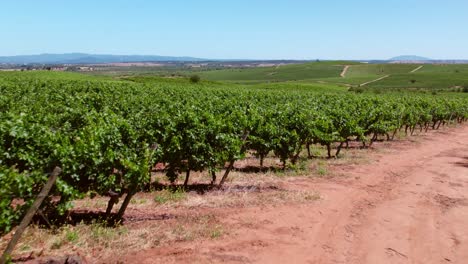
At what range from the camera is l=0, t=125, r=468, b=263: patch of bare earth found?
821cm

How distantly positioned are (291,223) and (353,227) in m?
1.51

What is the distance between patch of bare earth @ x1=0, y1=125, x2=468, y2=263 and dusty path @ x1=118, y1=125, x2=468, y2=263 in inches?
A: 0.9

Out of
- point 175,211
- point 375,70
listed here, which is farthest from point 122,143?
point 375,70

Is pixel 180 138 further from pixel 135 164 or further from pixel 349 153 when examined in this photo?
pixel 349 153

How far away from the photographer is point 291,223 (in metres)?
10.1

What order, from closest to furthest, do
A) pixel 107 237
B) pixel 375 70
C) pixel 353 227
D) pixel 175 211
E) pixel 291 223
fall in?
pixel 107 237, pixel 353 227, pixel 291 223, pixel 175 211, pixel 375 70

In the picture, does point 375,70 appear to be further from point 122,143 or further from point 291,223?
point 122,143

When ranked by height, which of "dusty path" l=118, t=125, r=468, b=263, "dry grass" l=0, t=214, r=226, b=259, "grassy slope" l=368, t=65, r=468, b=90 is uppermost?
"dry grass" l=0, t=214, r=226, b=259

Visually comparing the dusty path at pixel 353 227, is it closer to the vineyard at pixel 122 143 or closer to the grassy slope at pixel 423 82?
the vineyard at pixel 122 143

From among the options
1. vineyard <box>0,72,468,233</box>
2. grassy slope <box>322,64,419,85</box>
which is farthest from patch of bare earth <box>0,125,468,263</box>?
grassy slope <box>322,64,419,85</box>

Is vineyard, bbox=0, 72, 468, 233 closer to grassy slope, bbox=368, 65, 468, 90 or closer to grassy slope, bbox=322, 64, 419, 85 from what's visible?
grassy slope, bbox=368, 65, 468, 90

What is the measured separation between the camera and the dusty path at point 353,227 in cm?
831

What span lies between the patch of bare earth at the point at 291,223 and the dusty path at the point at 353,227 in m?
0.02

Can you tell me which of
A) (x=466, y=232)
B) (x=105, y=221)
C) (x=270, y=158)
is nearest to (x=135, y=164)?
(x=105, y=221)
